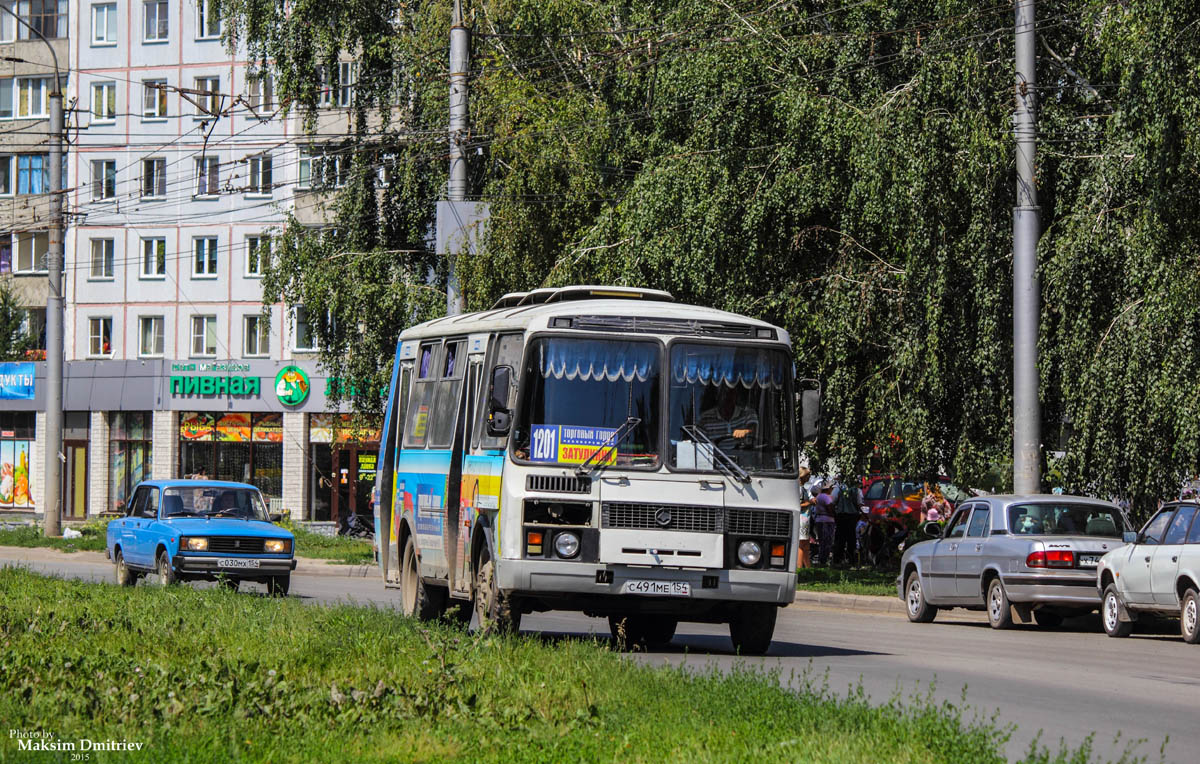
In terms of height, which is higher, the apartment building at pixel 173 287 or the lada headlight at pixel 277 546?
the apartment building at pixel 173 287

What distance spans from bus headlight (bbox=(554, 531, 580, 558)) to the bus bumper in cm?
9

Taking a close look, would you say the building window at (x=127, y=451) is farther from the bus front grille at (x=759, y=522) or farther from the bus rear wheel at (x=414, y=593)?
the bus front grille at (x=759, y=522)

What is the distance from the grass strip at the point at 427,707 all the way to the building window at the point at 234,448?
46.4 meters

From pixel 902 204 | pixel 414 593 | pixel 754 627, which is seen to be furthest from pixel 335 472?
pixel 754 627

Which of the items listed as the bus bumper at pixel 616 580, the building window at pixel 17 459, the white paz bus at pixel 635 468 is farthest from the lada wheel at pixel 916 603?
the building window at pixel 17 459

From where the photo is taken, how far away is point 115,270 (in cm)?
6319

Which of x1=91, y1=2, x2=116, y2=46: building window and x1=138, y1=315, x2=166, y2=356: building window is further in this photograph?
x1=91, y1=2, x2=116, y2=46: building window

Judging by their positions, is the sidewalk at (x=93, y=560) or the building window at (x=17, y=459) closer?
the sidewalk at (x=93, y=560)

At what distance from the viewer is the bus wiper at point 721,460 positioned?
614 inches

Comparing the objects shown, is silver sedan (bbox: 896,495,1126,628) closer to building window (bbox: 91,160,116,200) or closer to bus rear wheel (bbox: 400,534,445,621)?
bus rear wheel (bbox: 400,534,445,621)

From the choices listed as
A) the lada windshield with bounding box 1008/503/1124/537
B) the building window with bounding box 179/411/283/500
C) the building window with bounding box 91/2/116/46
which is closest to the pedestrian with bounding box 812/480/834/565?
the lada windshield with bounding box 1008/503/1124/537

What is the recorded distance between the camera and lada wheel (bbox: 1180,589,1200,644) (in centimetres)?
1906

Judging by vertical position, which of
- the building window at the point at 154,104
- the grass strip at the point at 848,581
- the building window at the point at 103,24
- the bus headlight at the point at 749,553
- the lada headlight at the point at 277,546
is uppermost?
the building window at the point at 103,24

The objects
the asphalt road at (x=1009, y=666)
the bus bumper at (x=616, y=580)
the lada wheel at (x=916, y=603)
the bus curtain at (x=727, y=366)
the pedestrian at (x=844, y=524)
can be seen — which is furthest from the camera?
the pedestrian at (x=844, y=524)
